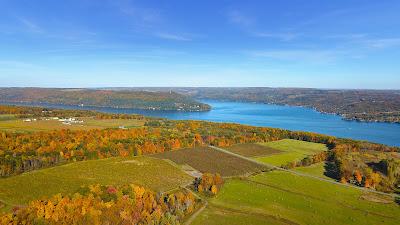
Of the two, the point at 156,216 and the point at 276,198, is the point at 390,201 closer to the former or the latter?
the point at 276,198

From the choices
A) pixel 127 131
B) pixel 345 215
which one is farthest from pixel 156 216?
pixel 127 131

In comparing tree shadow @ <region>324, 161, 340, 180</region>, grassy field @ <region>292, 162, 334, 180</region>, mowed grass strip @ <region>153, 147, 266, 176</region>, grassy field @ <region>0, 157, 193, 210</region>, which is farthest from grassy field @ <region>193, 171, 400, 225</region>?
grassy field @ <region>0, 157, 193, 210</region>

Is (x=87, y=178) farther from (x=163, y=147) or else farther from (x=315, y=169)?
(x=315, y=169)

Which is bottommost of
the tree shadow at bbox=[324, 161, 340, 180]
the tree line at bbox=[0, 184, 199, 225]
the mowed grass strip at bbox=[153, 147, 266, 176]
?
the tree shadow at bbox=[324, 161, 340, 180]

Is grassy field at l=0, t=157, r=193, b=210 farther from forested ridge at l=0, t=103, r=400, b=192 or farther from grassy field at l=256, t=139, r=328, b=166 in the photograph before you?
grassy field at l=256, t=139, r=328, b=166

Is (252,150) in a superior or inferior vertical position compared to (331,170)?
superior

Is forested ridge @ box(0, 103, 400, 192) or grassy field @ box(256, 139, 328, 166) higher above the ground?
forested ridge @ box(0, 103, 400, 192)

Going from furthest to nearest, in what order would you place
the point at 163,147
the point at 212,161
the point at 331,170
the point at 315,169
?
1. the point at 163,147
2. the point at 212,161
3. the point at 315,169
4. the point at 331,170

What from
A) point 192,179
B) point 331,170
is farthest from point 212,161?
point 331,170
